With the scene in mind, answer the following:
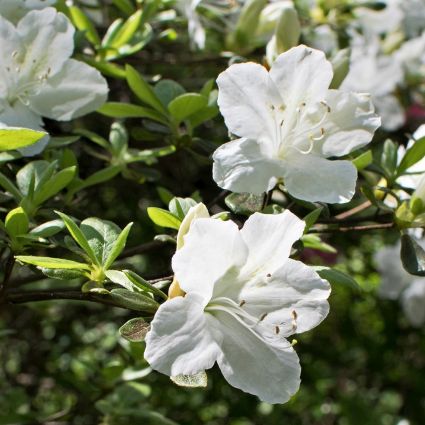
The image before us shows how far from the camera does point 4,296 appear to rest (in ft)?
4.01

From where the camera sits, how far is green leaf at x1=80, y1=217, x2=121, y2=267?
110cm

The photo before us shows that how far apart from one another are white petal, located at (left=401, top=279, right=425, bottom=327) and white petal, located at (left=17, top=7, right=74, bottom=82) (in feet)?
4.95

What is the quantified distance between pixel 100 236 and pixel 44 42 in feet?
1.20

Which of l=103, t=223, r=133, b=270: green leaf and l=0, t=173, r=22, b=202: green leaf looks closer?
l=103, t=223, r=133, b=270: green leaf

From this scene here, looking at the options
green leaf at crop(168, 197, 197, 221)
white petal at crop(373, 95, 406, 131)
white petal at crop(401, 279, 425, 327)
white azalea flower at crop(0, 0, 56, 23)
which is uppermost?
white azalea flower at crop(0, 0, 56, 23)

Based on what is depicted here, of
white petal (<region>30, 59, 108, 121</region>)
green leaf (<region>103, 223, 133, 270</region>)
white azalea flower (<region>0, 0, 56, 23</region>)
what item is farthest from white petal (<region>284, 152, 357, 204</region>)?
white azalea flower (<region>0, 0, 56, 23</region>)

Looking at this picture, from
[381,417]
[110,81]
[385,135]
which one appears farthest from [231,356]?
[381,417]

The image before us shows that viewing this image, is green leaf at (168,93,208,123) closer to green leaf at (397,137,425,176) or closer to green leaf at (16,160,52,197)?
green leaf at (16,160,52,197)

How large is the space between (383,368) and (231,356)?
6.60 ft

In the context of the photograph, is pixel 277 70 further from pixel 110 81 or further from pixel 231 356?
pixel 110 81

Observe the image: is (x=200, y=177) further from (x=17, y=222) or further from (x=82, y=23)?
(x=17, y=222)

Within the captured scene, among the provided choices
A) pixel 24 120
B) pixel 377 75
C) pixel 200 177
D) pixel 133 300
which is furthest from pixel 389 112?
pixel 133 300

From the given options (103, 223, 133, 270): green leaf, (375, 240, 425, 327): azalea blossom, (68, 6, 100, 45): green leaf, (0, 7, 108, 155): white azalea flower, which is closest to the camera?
(103, 223, 133, 270): green leaf

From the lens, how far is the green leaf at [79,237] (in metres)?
1.06
